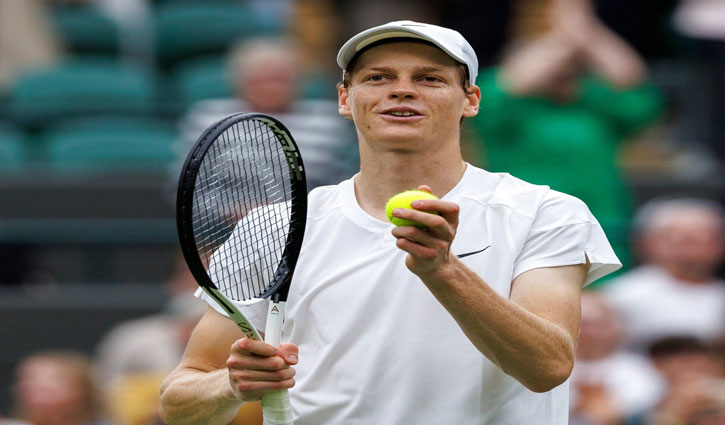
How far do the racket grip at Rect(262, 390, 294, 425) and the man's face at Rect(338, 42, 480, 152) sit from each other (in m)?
0.58

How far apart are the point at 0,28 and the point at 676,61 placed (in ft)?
14.5

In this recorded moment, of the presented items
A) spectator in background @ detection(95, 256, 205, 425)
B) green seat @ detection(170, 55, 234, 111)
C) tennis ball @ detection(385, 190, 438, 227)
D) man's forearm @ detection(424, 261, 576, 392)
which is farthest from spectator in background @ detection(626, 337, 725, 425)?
green seat @ detection(170, 55, 234, 111)

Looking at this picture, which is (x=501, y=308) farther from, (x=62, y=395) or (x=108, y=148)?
(x=108, y=148)

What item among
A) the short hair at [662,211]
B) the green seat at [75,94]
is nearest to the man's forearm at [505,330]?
the short hair at [662,211]

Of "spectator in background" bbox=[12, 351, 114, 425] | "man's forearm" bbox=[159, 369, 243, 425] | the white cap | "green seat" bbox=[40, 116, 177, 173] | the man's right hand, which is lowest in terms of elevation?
"spectator in background" bbox=[12, 351, 114, 425]

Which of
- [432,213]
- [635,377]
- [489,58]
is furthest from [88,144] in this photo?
[432,213]

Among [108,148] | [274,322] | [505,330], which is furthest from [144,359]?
[505,330]

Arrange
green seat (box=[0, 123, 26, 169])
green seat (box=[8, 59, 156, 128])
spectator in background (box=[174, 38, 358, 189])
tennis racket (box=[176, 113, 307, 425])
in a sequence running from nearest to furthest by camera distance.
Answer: tennis racket (box=[176, 113, 307, 425]), spectator in background (box=[174, 38, 358, 189]), green seat (box=[0, 123, 26, 169]), green seat (box=[8, 59, 156, 128])

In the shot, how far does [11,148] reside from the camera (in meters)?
8.03

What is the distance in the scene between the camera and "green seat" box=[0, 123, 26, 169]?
7938 millimetres

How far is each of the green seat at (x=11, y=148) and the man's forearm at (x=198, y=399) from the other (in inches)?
199

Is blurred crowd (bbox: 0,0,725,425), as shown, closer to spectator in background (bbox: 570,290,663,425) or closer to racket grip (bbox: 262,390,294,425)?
spectator in background (bbox: 570,290,663,425)

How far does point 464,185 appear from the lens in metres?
3.06

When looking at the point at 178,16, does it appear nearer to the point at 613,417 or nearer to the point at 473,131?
the point at 473,131
